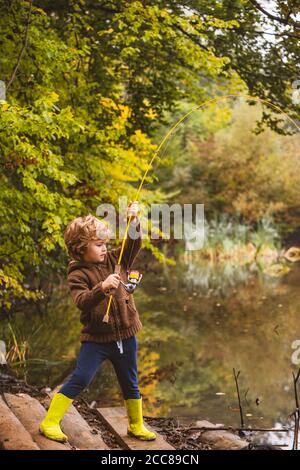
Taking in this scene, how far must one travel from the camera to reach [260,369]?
26.5 ft

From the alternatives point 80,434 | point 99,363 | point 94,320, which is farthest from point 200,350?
point 94,320

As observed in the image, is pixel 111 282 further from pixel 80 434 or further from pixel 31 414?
pixel 31 414

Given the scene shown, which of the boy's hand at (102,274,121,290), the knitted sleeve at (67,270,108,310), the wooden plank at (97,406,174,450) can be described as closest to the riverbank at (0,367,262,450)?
the wooden plank at (97,406,174,450)

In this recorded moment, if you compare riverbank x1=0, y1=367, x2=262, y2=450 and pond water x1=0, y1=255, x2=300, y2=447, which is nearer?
riverbank x1=0, y1=367, x2=262, y2=450

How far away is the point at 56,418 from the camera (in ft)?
12.7

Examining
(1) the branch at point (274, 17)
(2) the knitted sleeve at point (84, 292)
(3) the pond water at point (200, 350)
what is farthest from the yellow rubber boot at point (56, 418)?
(1) the branch at point (274, 17)

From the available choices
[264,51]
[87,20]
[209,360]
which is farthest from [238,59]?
[209,360]

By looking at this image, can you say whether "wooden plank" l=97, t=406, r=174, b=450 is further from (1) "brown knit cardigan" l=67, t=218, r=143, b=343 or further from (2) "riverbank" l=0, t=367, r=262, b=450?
(1) "brown knit cardigan" l=67, t=218, r=143, b=343

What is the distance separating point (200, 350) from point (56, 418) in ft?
18.6

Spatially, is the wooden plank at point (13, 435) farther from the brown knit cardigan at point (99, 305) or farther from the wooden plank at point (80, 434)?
the brown knit cardigan at point (99, 305)

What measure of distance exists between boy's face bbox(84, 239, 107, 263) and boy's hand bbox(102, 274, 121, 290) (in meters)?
0.24

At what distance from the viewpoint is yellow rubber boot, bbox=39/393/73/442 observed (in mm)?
3816

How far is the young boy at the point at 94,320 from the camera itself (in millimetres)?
3834

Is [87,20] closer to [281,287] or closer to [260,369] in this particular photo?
[260,369]
